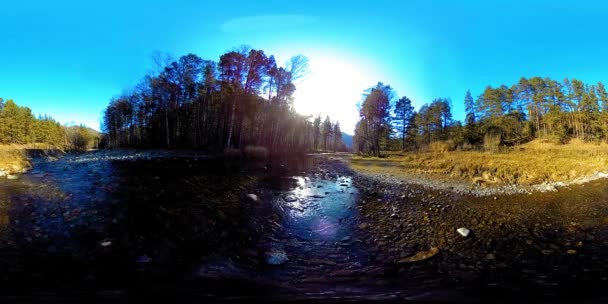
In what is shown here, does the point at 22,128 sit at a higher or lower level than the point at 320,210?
higher

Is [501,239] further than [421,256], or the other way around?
[501,239]

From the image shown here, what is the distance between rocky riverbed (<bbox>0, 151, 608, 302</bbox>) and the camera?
3.59 m

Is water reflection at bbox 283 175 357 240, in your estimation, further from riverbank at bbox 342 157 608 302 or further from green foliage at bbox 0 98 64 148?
green foliage at bbox 0 98 64 148

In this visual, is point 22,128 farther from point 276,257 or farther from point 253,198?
point 276,257

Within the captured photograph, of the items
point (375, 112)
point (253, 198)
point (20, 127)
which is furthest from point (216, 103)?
point (20, 127)

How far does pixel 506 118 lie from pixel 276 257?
2419 inches

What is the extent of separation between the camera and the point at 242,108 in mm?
34562

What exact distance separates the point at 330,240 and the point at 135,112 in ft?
189

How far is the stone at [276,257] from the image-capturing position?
466 centimetres

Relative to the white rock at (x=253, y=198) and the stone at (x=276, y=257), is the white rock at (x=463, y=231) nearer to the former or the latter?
the stone at (x=276, y=257)

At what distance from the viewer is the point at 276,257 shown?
4.80 meters

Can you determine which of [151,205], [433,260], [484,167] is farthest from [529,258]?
[484,167]

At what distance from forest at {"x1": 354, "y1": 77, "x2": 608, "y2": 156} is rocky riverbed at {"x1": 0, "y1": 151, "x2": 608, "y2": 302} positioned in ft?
109

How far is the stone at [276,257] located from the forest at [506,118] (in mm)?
36990
